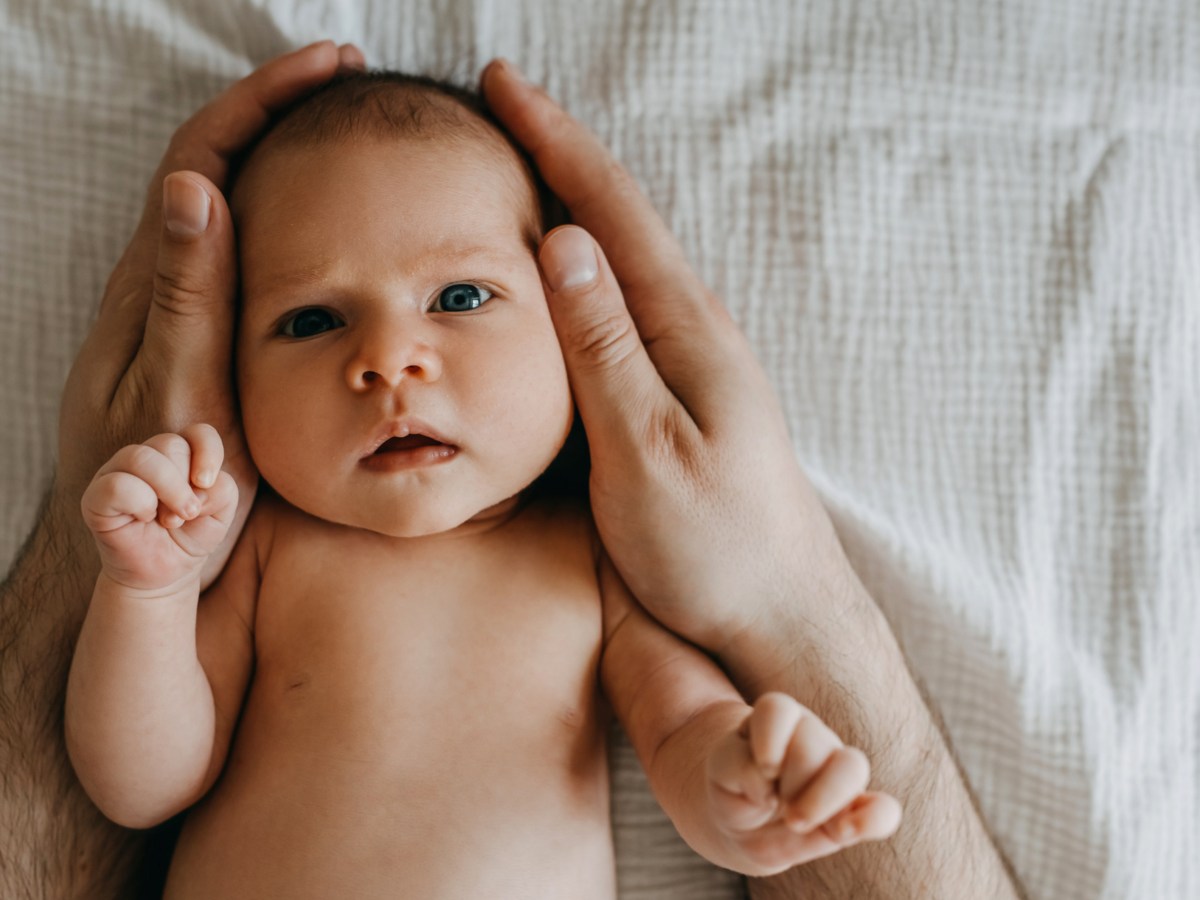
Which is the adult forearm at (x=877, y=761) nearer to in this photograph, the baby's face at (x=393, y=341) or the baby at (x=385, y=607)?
the baby at (x=385, y=607)

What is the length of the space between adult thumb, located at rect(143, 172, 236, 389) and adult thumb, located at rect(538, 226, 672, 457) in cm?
35

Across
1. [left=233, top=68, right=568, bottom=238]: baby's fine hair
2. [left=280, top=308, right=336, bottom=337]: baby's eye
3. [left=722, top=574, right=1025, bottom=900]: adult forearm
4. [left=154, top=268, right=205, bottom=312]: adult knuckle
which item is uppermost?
[left=233, top=68, right=568, bottom=238]: baby's fine hair

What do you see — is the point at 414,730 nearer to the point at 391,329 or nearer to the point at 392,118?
the point at 391,329

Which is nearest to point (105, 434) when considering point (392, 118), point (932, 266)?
point (392, 118)

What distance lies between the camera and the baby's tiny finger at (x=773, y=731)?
0.90 m

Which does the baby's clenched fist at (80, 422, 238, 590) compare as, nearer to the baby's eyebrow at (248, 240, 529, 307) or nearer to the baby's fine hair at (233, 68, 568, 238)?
the baby's eyebrow at (248, 240, 529, 307)

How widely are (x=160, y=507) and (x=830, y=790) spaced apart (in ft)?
2.08

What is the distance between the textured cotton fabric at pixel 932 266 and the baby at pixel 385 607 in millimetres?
239

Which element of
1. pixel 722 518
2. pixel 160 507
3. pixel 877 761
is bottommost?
pixel 877 761

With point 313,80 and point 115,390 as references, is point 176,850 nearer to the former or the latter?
point 115,390

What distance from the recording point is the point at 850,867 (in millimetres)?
1312

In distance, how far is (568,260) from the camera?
121 cm

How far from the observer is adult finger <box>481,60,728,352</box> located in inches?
54.2

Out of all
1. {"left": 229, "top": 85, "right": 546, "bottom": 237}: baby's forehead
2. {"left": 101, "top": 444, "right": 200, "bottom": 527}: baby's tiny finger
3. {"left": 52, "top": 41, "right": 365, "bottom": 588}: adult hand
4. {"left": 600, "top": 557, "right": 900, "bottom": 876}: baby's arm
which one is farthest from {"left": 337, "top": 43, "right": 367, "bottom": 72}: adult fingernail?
{"left": 600, "top": 557, "right": 900, "bottom": 876}: baby's arm
